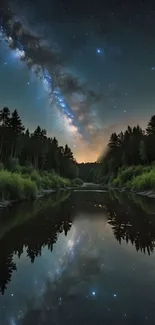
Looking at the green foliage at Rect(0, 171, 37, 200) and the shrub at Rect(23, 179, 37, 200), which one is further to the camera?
the shrub at Rect(23, 179, 37, 200)

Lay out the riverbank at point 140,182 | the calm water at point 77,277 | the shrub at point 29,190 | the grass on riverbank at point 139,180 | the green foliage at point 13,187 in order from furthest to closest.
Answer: the grass on riverbank at point 139,180
the riverbank at point 140,182
the shrub at point 29,190
the green foliage at point 13,187
the calm water at point 77,277

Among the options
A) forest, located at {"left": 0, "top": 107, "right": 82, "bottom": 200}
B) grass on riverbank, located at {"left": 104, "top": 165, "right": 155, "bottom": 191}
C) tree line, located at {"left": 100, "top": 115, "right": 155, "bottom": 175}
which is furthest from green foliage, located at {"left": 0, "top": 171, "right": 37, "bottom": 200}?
tree line, located at {"left": 100, "top": 115, "right": 155, "bottom": 175}

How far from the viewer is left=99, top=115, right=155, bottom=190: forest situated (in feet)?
171

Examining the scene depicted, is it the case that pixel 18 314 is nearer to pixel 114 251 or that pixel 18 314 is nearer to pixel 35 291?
pixel 35 291

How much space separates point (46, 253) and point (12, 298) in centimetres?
269

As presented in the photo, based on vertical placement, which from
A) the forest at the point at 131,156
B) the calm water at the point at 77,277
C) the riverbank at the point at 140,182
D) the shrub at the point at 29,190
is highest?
the forest at the point at 131,156

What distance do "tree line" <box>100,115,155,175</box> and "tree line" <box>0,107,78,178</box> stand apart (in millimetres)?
19726

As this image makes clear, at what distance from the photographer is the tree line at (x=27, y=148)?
6438 cm

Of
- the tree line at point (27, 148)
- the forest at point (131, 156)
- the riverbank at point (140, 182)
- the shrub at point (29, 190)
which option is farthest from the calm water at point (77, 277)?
the tree line at point (27, 148)

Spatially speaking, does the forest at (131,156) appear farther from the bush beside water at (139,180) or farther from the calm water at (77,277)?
the calm water at (77,277)

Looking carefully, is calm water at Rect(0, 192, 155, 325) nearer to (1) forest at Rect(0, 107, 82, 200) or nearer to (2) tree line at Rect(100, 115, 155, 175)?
(1) forest at Rect(0, 107, 82, 200)

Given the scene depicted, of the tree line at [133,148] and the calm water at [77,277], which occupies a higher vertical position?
the tree line at [133,148]

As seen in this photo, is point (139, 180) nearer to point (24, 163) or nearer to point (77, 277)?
point (77, 277)

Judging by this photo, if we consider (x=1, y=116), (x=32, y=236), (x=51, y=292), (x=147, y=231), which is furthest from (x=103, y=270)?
(x=1, y=116)
